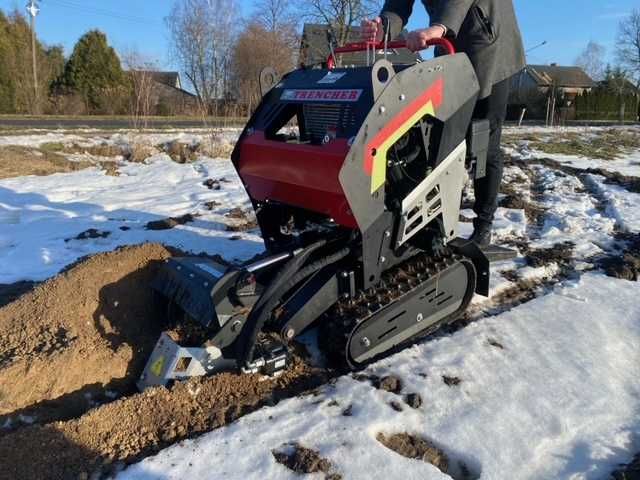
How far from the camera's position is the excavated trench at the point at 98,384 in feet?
8.23

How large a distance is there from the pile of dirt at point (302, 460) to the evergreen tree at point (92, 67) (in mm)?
34495

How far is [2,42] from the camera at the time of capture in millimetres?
32438

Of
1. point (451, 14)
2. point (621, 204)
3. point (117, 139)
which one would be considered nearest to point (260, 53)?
point (117, 139)

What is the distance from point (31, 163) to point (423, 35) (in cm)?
906

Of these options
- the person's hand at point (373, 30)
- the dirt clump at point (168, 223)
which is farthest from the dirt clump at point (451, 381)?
the dirt clump at point (168, 223)

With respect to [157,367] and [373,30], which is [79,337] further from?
Result: [373,30]

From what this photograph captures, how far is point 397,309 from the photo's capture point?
10.7ft

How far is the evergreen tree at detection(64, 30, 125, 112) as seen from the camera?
34281 mm

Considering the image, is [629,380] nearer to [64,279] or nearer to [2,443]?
[2,443]

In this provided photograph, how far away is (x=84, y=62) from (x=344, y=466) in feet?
122

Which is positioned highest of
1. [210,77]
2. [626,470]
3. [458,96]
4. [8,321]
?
[210,77]

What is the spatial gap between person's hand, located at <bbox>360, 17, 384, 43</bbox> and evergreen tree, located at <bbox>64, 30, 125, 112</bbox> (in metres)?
32.9

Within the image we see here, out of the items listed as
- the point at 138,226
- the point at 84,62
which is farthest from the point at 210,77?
the point at 138,226

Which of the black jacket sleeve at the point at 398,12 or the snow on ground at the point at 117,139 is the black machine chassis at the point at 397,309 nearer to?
the black jacket sleeve at the point at 398,12
